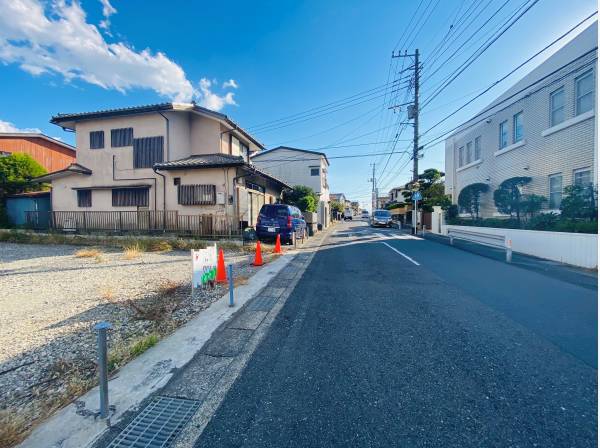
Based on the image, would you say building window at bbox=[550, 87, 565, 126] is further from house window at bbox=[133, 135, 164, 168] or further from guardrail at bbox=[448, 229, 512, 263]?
house window at bbox=[133, 135, 164, 168]

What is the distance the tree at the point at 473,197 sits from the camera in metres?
15.4

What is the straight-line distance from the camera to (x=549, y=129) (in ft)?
35.9

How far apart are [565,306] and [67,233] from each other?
19.5 metres

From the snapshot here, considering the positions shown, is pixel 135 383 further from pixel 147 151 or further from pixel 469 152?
pixel 469 152

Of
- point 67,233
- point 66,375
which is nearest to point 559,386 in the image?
point 66,375

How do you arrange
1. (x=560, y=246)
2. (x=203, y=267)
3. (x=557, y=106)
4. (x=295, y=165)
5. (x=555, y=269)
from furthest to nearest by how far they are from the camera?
(x=295, y=165) < (x=557, y=106) < (x=560, y=246) < (x=555, y=269) < (x=203, y=267)

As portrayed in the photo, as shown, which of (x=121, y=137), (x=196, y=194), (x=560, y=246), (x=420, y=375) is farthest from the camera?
(x=121, y=137)

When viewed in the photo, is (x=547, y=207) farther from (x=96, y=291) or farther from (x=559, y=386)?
(x=96, y=291)

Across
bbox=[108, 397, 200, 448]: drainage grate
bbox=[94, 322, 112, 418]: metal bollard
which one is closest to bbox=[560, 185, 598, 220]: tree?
bbox=[108, 397, 200, 448]: drainage grate

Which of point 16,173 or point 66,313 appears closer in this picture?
point 66,313

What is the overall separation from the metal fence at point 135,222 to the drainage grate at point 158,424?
9.97 meters

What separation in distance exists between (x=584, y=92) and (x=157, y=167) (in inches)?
724

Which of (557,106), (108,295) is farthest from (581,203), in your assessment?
(108,295)

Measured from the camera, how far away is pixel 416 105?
1950 cm
